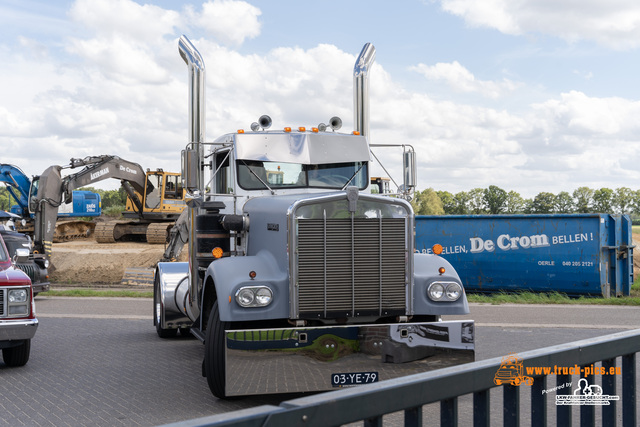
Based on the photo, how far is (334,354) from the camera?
665cm

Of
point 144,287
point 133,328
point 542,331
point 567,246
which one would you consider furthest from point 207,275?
point 144,287

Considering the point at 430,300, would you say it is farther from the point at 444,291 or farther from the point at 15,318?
the point at 15,318

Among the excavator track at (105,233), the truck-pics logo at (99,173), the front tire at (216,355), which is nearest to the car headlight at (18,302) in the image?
the front tire at (216,355)

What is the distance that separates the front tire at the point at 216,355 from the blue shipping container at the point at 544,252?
1237 cm

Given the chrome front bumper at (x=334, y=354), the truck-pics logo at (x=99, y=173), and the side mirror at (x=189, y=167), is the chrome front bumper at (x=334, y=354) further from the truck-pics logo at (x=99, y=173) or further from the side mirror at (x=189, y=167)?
the truck-pics logo at (x=99, y=173)

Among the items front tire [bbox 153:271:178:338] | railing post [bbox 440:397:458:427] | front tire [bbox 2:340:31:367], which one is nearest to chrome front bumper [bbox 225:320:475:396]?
front tire [bbox 2:340:31:367]

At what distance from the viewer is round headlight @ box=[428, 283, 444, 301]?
736 cm

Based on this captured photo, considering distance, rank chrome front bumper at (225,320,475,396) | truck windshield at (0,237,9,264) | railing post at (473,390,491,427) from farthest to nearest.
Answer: truck windshield at (0,237,9,264) < chrome front bumper at (225,320,475,396) < railing post at (473,390,491,427)

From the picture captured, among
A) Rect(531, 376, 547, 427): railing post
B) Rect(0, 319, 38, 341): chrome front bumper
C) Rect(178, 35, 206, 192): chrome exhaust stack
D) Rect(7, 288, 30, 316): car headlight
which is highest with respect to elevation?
Rect(178, 35, 206, 192): chrome exhaust stack

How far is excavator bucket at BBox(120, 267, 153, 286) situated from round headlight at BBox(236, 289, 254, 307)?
1691 cm

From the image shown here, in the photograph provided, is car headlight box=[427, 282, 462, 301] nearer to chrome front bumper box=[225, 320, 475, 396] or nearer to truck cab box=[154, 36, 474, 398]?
truck cab box=[154, 36, 474, 398]

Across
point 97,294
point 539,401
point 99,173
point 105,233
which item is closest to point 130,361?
point 539,401

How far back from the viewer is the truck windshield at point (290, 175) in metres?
8.82

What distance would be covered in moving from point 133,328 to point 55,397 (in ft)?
18.1
